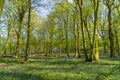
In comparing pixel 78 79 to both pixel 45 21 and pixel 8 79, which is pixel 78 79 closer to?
pixel 8 79

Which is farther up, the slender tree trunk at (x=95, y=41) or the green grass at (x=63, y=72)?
the slender tree trunk at (x=95, y=41)

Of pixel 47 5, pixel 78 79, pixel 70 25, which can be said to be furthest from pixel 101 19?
pixel 78 79

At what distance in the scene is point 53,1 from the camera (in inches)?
1738

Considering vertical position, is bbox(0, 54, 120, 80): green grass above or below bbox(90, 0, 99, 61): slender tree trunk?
below

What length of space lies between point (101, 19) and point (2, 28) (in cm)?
3864

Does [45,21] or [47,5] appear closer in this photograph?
[47,5]

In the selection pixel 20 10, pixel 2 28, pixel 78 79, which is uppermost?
pixel 20 10

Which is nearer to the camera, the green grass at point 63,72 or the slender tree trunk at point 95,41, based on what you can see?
the green grass at point 63,72

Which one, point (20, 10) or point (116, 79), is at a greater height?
point (20, 10)

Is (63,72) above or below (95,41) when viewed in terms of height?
below

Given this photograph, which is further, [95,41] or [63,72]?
[95,41]

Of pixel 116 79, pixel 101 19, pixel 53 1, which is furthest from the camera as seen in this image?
pixel 101 19

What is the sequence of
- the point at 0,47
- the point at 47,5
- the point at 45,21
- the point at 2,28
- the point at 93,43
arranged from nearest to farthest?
1. the point at 93,43
2. the point at 47,5
3. the point at 2,28
4. the point at 0,47
5. the point at 45,21

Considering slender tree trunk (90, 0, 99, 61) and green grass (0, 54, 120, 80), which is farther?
slender tree trunk (90, 0, 99, 61)
